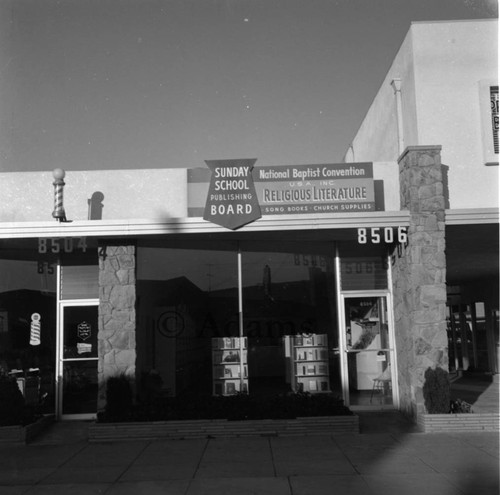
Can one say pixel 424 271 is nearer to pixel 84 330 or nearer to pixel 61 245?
pixel 84 330

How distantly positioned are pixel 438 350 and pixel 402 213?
7.66 feet

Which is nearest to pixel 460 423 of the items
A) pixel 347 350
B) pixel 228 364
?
pixel 347 350

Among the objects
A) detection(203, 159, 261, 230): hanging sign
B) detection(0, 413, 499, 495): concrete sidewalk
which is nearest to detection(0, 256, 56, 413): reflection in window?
detection(0, 413, 499, 495): concrete sidewalk

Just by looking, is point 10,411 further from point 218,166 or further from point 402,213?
point 402,213

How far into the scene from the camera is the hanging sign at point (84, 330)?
12000mm

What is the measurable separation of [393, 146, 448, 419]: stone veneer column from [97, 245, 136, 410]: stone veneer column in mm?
4704

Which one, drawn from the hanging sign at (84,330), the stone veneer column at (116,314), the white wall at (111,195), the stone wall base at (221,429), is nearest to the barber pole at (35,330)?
the hanging sign at (84,330)

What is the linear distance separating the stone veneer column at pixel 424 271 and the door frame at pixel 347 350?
81 cm

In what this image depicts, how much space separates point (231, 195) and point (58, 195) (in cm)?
293

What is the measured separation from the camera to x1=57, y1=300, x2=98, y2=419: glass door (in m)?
11.9

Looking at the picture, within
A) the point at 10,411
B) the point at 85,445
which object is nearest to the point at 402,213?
the point at 85,445

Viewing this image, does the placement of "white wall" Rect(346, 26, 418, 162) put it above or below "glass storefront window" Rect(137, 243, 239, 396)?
above

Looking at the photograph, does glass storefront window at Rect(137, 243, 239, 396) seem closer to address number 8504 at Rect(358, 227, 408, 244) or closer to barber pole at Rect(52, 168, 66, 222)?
barber pole at Rect(52, 168, 66, 222)

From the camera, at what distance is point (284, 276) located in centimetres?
1245
